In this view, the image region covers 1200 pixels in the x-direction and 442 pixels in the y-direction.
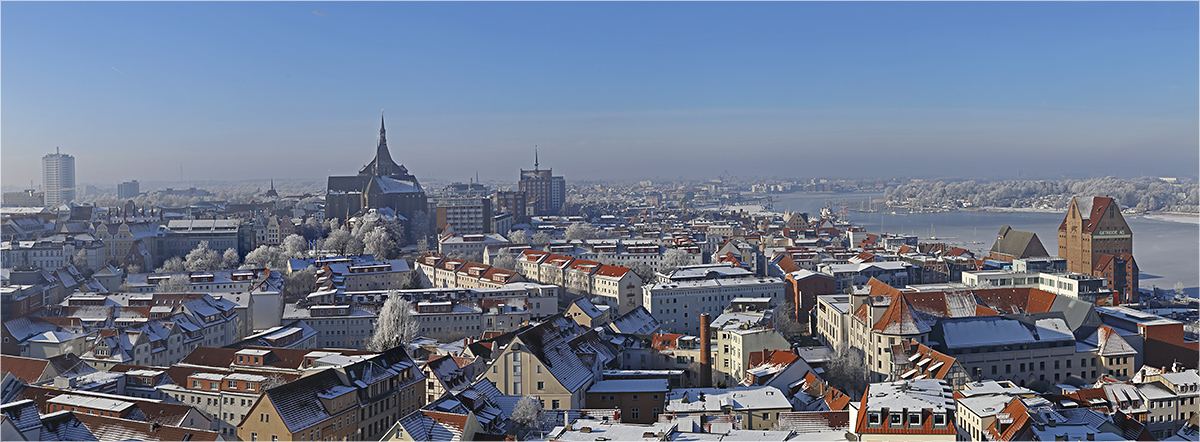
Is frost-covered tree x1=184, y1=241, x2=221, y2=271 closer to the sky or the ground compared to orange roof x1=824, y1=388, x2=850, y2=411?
closer to the sky

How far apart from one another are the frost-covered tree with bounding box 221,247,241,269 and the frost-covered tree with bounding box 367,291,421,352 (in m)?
10.9

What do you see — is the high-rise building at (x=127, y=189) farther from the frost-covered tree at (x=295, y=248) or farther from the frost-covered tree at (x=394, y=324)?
the frost-covered tree at (x=394, y=324)

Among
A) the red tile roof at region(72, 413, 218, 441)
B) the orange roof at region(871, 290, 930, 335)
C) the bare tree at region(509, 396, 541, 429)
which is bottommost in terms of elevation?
the bare tree at region(509, 396, 541, 429)

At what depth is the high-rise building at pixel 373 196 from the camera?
3678 cm

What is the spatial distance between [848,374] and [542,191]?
152 feet

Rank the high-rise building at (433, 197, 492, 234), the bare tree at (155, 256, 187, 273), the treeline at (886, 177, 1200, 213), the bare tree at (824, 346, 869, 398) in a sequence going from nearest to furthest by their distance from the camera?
1. the bare tree at (824, 346, 869, 398)
2. the bare tree at (155, 256, 187, 273)
3. the high-rise building at (433, 197, 492, 234)
4. the treeline at (886, 177, 1200, 213)

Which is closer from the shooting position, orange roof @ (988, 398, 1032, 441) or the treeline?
orange roof @ (988, 398, 1032, 441)

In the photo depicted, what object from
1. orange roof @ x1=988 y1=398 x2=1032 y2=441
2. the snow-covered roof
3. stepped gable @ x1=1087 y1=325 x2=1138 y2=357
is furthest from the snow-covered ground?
orange roof @ x1=988 y1=398 x2=1032 y2=441

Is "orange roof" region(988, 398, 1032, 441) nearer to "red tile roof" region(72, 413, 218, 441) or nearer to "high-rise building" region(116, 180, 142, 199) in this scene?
"red tile roof" region(72, 413, 218, 441)

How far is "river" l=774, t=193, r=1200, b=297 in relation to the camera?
91.1ft

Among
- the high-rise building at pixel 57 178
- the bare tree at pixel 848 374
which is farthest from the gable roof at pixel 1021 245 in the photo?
the high-rise building at pixel 57 178

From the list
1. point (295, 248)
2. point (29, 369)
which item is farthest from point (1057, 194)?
point (29, 369)

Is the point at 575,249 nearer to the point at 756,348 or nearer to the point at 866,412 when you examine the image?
the point at 756,348

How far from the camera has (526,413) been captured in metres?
9.49
